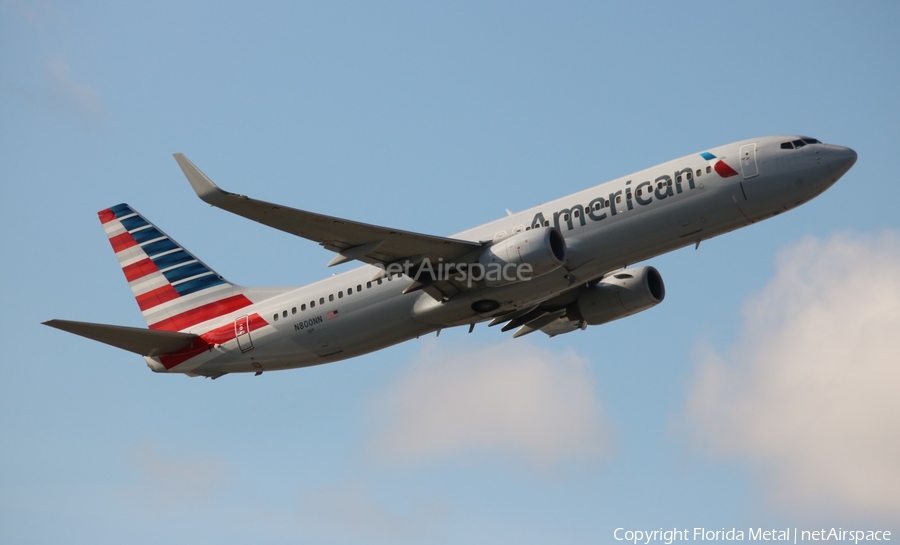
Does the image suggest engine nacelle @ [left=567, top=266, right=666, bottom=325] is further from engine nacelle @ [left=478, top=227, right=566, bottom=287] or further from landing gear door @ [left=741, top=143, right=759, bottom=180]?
landing gear door @ [left=741, top=143, right=759, bottom=180]

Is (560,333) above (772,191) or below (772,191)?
below

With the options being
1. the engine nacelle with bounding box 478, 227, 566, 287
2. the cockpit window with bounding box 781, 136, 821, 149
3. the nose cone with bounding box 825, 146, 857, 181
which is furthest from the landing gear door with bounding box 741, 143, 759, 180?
the engine nacelle with bounding box 478, 227, 566, 287

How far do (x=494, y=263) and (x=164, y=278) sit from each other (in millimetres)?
17389

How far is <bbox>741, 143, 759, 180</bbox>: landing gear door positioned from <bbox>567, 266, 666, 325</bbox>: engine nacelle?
8.12 m

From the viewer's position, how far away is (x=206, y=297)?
45.0 metres

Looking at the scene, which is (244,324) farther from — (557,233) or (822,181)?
(822,181)

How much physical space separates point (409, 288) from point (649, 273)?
1102cm

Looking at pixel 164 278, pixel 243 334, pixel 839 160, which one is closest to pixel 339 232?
pixel 243 334

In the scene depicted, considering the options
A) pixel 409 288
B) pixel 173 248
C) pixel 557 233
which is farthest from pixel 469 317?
pixel 173 248

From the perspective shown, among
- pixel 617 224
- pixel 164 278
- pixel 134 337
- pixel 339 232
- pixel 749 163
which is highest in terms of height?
pixel 164 278

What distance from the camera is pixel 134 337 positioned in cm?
4103

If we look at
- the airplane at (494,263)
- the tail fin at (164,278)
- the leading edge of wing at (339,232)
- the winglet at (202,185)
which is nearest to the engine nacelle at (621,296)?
the airplane at (494,263)

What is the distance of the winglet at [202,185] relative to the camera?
32.4 metres
